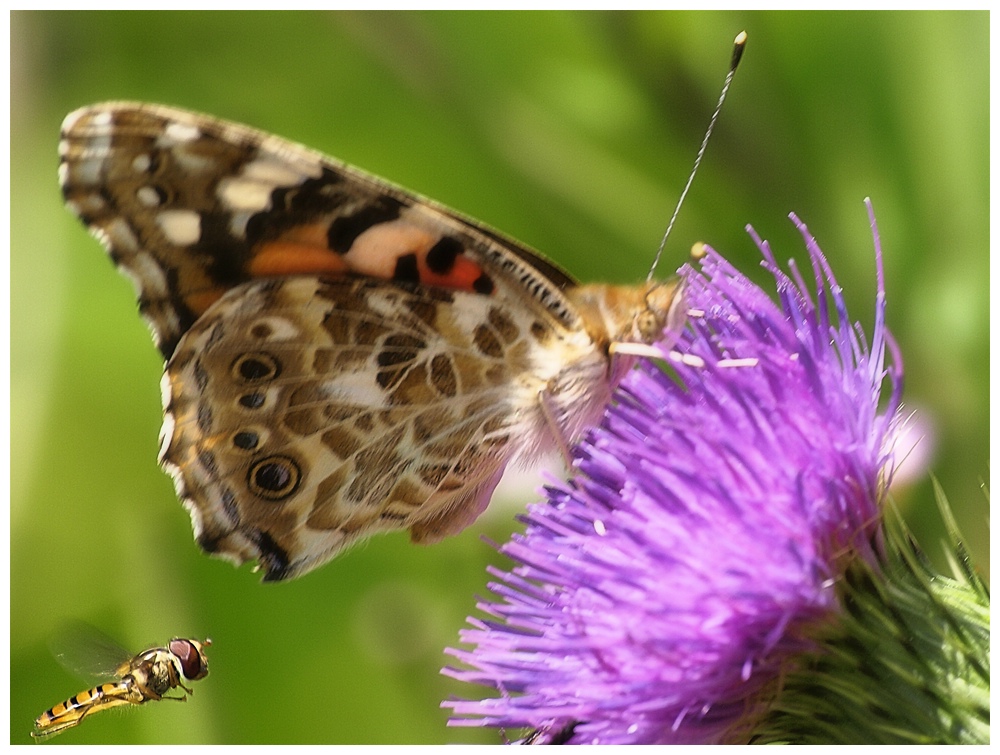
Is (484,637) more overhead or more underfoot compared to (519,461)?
more underfoot

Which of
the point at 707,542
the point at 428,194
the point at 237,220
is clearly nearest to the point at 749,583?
the point at 707,542

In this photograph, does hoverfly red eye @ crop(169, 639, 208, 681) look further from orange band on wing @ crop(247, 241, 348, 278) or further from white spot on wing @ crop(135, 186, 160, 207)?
white spot on wing @ crop(135, 186, 160, 207)

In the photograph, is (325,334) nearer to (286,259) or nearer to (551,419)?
(286,259)

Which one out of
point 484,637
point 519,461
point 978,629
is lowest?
point 978,629

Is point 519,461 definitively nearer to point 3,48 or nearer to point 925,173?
point 925,173
